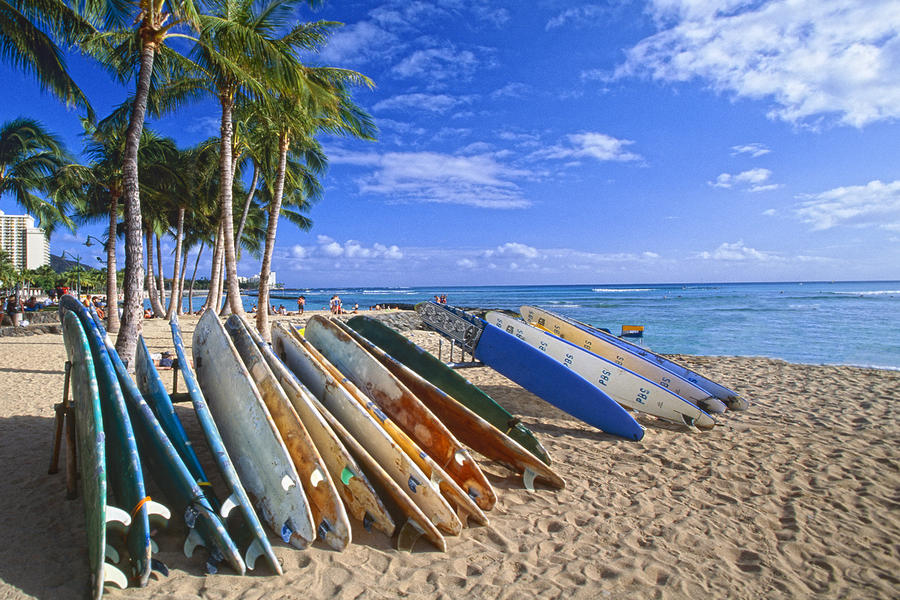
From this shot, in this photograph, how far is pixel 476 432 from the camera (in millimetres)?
3625

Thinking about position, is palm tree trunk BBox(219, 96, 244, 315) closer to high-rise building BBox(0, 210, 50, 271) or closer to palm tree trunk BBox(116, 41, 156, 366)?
palm tree trunk BBox(116, 41, 156, 366)

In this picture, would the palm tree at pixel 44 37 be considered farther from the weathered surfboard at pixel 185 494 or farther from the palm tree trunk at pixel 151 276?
the palm tree trunk at pixel 151 276

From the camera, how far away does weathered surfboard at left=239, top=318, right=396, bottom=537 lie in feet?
8.68

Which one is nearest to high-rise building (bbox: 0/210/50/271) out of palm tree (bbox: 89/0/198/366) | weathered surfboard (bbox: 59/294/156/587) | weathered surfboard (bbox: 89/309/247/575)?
palm tree (bbox: 89/0/198/366)

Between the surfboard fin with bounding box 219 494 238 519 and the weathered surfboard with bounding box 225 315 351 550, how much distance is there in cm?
38

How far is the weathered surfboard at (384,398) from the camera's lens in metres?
2.84

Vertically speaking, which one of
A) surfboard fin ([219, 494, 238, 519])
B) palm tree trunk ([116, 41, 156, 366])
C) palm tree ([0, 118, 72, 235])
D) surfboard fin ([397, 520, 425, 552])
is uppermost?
palm tree ([0, 118, 72, 235])

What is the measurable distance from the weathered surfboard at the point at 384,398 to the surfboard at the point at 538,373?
217 centimetres

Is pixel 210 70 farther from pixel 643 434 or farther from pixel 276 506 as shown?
pixel 643 434

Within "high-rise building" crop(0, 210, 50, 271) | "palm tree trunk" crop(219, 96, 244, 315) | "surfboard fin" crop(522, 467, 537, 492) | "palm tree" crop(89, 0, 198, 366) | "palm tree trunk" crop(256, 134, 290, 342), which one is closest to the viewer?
"surfboard fin" crop(522, 467, 537, 492)

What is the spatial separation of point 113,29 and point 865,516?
1022 centimetres

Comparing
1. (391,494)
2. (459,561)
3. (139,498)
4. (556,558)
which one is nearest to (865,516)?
(556,558)

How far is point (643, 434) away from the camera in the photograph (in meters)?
4.60

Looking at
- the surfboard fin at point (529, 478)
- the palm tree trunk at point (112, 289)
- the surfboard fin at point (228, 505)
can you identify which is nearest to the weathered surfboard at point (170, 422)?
the surfboard fin at point (228, 505)
